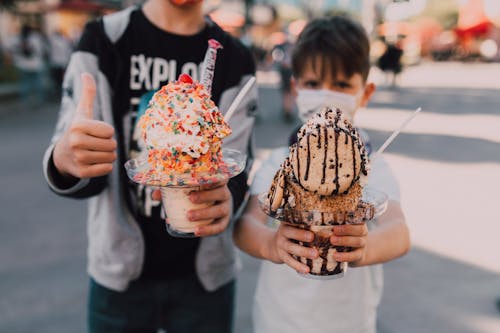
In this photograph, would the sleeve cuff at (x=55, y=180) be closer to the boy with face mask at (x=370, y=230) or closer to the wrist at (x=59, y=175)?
the wrist at (x=59, y=175)

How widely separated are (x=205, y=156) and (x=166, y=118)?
0.18 metres

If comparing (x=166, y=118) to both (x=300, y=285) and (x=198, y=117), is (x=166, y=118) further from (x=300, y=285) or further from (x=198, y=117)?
(x=300, y=285)

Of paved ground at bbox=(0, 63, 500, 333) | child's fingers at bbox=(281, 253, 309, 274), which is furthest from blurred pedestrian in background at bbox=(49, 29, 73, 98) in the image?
child's fingers at bbox=(281, 253, 309, 274)

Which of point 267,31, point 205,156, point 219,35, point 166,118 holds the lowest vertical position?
point 267,31

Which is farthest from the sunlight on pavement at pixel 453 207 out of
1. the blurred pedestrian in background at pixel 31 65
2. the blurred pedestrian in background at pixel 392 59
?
the blurred pedestrian in background at pixel 392 59

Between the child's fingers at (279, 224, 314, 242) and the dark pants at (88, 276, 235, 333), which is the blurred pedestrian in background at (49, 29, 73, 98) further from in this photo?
the child's fingers at (279, 224, 314, 242)

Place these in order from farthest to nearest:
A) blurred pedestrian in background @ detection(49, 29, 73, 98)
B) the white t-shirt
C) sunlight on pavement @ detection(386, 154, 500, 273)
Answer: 1. blurred pedestrian in background @ detection(49, 29, 73, 98)
2. sunlight on pavement @ detection(386, 154, 500, 273)
3. the white t-shirt

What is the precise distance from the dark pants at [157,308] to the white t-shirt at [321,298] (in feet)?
0.81

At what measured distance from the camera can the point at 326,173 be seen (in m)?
1.26

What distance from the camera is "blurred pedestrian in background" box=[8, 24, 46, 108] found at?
12070 millimetres

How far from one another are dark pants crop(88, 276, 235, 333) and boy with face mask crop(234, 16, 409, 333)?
0.73ft

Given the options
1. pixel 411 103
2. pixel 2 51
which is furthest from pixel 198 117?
pixel 2 51

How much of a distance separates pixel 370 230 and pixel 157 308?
918 millimetres

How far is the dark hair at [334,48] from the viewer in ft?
6.07
